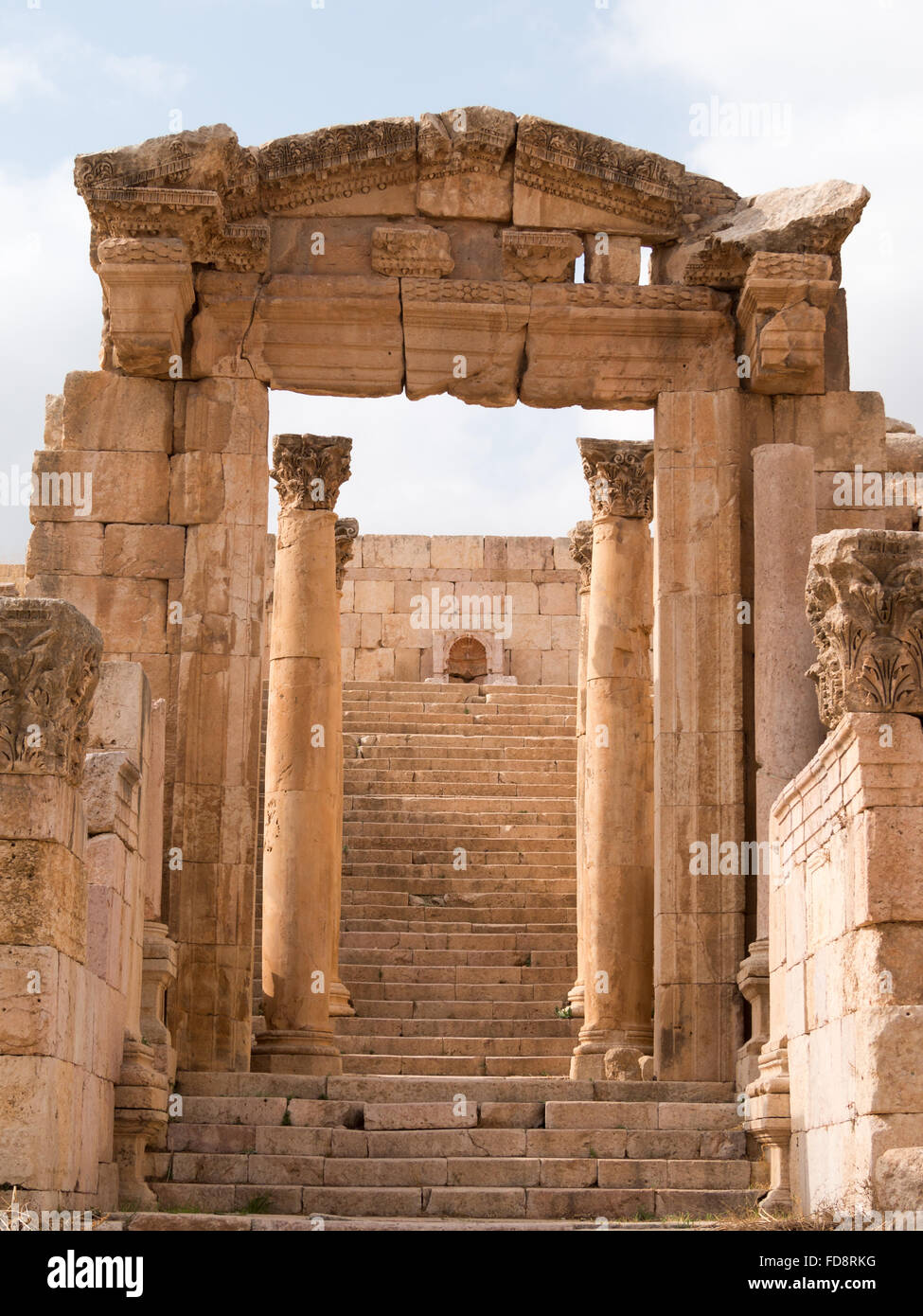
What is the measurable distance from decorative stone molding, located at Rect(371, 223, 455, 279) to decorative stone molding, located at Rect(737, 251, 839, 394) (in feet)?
8.07

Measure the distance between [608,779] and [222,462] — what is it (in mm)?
4559

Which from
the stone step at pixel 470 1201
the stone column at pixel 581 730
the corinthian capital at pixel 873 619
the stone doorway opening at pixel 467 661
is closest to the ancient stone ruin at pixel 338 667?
the stone step at pixel 470 1201

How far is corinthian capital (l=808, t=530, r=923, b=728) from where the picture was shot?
33.2 feet

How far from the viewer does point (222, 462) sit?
15859mm

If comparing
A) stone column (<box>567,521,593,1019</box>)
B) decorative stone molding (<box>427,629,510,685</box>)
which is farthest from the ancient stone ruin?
decorative stone molding (<box>427,629,510,685</box>)

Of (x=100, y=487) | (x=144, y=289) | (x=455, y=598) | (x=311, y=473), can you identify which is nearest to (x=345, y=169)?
(x=144, y=289)

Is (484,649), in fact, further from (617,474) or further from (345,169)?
(345,169)

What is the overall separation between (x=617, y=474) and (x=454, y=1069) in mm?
5524

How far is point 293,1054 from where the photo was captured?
50.8ft

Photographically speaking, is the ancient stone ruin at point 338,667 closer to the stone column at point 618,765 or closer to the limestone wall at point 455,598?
the stone column at point 618,765

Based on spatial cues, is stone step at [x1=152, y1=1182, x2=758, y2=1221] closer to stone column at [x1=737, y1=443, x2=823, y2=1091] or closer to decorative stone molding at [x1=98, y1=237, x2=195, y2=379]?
stone column at [x1=737, y1=443, x2=823, y2=1091]
